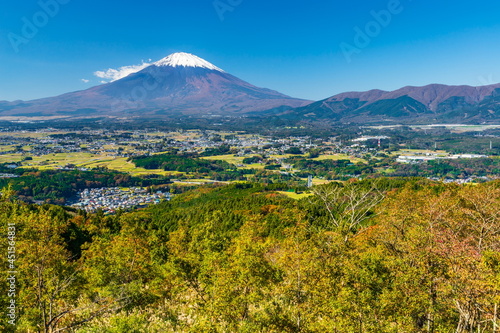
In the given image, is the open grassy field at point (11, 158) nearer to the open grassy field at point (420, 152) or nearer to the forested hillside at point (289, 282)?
the forested hillside at point (289, 282)

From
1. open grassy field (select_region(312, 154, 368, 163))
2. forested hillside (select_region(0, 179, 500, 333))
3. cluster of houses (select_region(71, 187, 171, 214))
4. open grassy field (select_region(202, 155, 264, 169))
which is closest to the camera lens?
forested hillside (select_region(0, 179, 500, 333))

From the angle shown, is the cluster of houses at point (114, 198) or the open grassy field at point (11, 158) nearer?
the cluster of houses at point (114, 198)

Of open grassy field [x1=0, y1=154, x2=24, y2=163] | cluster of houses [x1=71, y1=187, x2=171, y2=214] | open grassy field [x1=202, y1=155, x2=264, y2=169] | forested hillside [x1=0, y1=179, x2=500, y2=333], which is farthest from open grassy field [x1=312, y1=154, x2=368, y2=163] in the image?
forested hillside [x1=0, y1=179, x2=500, y2=333]

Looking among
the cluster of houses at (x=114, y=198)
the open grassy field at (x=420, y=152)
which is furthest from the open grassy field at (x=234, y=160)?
the open grassy field at (x=420, y=152)

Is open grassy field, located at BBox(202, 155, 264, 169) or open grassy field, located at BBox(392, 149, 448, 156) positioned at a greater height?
open grassy field, located at BBox(392, 149, 448, 156)

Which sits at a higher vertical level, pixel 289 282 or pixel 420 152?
pixel 289 282

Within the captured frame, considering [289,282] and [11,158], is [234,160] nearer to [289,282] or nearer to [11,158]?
[11,158]

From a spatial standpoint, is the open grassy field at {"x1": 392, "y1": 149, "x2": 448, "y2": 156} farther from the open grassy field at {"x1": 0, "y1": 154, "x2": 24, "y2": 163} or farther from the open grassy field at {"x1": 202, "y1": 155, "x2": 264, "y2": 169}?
the open grassy field at {"x1": 0, "y1": 154, "x2": 24, "y2": 163}

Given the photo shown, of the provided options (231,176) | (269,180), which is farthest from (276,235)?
(231,176)

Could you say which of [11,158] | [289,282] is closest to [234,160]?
[11,158]

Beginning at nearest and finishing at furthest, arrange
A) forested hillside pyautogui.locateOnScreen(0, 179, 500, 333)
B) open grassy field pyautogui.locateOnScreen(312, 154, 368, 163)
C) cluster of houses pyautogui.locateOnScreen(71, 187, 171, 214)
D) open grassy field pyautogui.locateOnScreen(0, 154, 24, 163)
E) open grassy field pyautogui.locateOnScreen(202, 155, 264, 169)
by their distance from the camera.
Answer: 1. forested hillside pyautogui.locateOnScreen(0, 179, 500, 333)
2. cluster of houses pyautogui.locateOnScreen(71, 187, 171, 214)
3. open grassy field pyautogui.locateOnScreen(0, 154, 24, 163)
4. open grassy field pyautogui.locateOnScreen(202, 155, 264, 169)
5. open grassy field pyautogui.locateOnScreen(312, 154, 368, 163)
